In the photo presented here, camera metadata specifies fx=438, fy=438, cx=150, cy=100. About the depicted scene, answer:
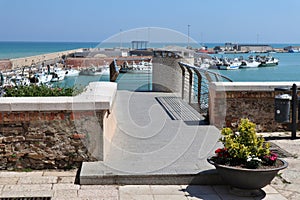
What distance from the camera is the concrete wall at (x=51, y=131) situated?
17.9 feet

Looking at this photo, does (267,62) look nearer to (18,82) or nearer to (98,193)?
(18,82)

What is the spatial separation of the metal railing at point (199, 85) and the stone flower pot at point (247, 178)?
3450mm

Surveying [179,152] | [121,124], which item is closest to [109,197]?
[179,152]

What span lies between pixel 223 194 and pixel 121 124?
353 cm

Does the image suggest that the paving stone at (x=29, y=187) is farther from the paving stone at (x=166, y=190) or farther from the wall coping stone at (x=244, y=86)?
the wall coping stone at (x=244, y=86)

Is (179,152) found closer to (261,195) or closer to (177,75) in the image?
(261,195)

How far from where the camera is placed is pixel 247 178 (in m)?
4.68

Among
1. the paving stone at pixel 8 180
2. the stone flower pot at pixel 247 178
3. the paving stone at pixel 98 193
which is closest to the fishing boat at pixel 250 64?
the stone flower pot at pixel 247 178

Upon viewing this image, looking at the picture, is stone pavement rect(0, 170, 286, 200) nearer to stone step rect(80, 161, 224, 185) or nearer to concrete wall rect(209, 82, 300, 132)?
stone step rect(80, 161, 224, 185)

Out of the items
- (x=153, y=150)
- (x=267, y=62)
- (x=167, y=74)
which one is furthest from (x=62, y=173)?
(x=267, y=62)

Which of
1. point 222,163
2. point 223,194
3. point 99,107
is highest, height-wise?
point 99,107

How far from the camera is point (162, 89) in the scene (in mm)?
12719

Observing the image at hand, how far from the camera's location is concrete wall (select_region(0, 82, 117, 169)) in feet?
17.9

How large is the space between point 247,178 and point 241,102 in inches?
129
